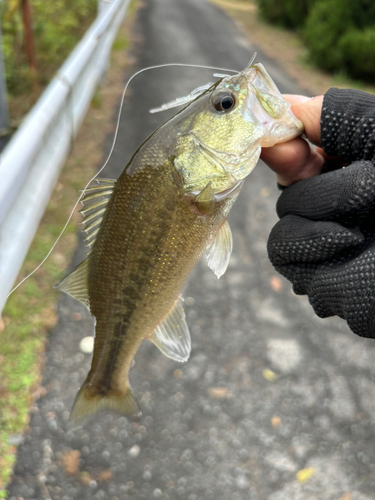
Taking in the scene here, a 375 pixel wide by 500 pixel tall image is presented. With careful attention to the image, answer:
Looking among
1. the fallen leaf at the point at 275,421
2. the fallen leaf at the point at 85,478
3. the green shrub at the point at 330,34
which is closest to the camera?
the fallen leaf at the point at 85,478

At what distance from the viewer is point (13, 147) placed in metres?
2.53

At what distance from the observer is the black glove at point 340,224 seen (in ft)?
6.19

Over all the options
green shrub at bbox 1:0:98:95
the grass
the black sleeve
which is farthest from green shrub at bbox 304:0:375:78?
the black sleeve

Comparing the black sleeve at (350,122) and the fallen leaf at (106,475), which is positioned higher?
the black sleeve at (350,122)

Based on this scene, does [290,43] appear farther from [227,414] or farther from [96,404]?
[96,404]

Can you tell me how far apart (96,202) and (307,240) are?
935 mm

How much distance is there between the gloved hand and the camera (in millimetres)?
1880

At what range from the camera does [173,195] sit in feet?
6.05

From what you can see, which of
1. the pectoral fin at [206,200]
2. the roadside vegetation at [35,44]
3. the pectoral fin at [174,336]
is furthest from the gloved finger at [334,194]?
the roadside vegetation at [35,44]

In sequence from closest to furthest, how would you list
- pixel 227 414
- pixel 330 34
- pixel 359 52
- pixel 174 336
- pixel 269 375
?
pixel 174 336, pixel 227 414, pixel 269 375, pixel 359 52, pixel 330 34

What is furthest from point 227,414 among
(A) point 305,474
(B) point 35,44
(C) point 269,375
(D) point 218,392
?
(B) point 35,44

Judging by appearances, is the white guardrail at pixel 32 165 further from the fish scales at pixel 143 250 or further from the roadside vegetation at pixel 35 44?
the roadside vegetation at pixel 35 44

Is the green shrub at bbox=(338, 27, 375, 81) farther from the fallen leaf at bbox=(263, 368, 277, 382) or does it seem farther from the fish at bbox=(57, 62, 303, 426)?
the fish at bbox=(57, 62, 303, 426)

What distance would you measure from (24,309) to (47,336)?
321 mm
